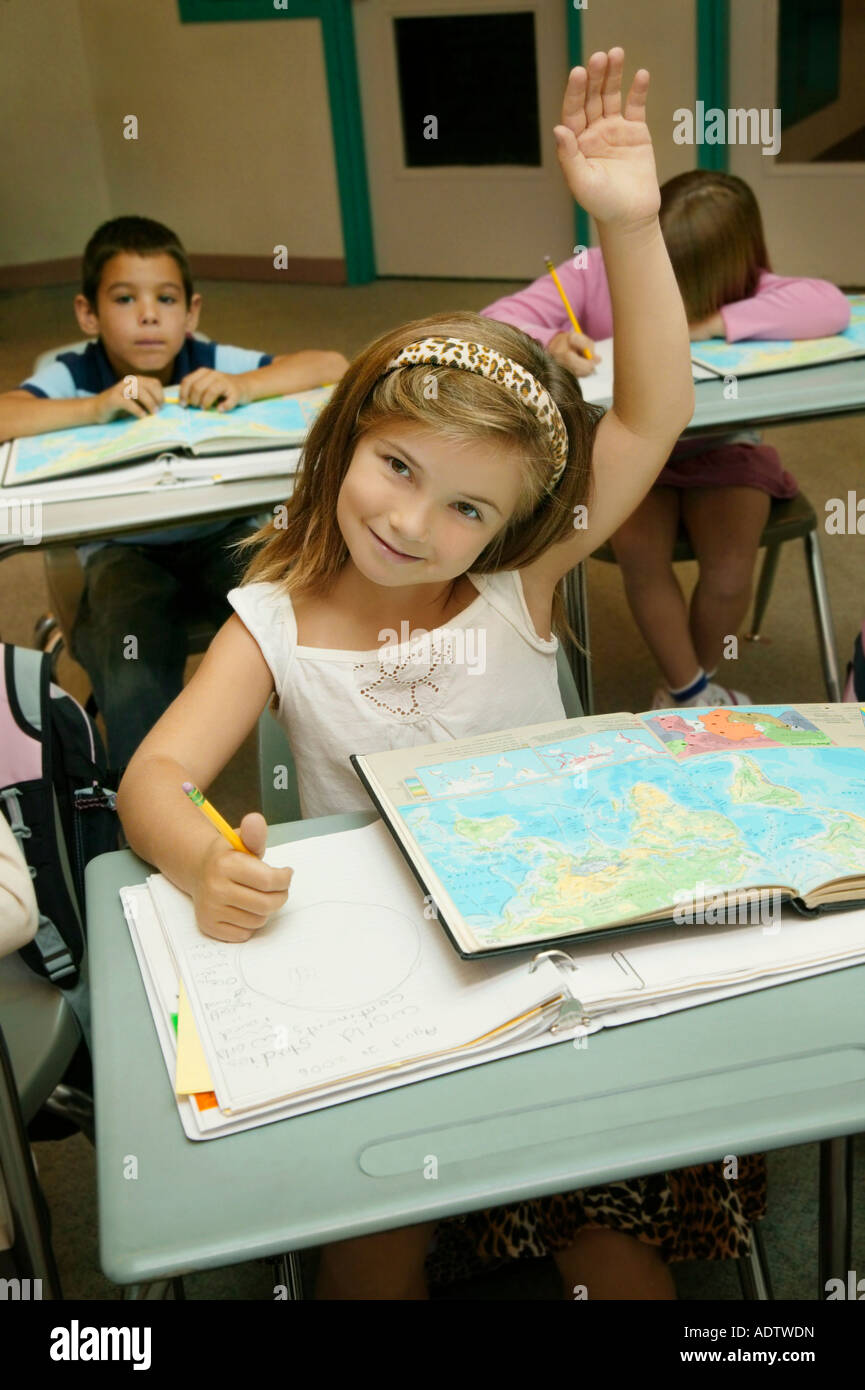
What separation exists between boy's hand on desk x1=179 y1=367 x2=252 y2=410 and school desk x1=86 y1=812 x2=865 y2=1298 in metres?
1.26

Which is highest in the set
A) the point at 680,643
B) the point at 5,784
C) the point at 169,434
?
the point at 169,434

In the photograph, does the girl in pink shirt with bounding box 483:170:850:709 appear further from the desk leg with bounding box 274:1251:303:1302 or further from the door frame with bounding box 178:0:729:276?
the door frame with bounding box 178:0:729:276

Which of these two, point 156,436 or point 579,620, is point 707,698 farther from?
point 156,436

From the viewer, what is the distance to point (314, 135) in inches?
217

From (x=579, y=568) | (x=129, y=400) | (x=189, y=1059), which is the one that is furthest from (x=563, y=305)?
(x=189, y=1059)

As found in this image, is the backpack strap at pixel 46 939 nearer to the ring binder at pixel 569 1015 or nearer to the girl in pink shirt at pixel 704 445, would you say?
the ring binder at pixel 569 1015

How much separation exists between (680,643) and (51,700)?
1.29 metres

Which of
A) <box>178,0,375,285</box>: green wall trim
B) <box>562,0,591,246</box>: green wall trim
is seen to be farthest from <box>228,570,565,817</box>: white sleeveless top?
<box>178,0,375,285</box>: green wall trim

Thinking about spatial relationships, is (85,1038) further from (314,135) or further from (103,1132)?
(314,135)

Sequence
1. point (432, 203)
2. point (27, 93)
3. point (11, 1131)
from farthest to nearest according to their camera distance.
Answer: point (27, 93) → point (432, 203) → point (11, 1131)

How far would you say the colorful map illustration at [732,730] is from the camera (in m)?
0.97

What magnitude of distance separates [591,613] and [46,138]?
172 inches

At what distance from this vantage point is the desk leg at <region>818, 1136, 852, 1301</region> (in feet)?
2.96

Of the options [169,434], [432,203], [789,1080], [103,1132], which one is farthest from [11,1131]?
[432,203]
